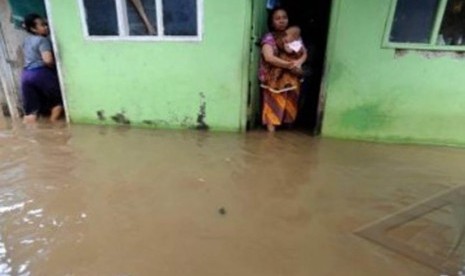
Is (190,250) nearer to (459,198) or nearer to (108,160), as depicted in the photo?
(108,160)

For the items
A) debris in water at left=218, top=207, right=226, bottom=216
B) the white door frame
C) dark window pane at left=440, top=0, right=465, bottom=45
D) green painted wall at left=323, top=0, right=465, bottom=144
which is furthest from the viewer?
the white door frame

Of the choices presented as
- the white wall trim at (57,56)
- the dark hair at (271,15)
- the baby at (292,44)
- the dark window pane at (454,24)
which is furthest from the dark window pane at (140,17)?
the dark window pane at (454,24)

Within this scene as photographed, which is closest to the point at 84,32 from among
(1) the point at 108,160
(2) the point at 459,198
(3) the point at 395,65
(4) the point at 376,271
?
(1) the point at 108,160

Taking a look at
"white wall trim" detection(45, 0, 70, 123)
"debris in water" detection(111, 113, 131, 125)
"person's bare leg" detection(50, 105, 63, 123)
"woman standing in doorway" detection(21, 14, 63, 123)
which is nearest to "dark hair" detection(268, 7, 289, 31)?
"debris in water" detection(111, 113, 131, 125)

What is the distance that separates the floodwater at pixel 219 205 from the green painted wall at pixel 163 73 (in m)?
0.30

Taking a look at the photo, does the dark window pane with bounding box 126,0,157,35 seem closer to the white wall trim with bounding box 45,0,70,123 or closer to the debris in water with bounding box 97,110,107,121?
the white wall trim with bounding box 45,0,70,123

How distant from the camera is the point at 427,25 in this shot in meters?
3.76

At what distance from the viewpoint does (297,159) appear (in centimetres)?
379

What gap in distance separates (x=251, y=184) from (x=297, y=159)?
74 cm

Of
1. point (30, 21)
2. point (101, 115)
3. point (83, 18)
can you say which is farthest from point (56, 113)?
point (83, 18)

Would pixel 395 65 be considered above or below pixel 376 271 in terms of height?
above

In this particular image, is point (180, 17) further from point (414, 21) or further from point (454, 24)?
point (454, 24)

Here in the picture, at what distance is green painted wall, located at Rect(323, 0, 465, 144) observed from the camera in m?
3.82

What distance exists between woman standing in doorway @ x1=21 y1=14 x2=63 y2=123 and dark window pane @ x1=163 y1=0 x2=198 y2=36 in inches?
61.0
